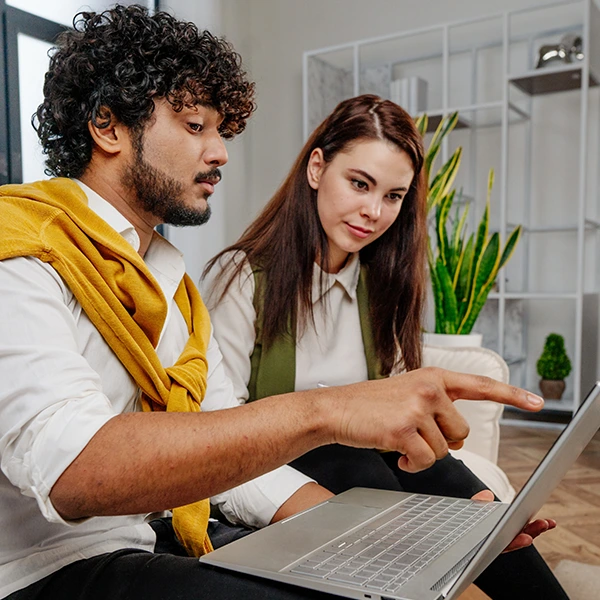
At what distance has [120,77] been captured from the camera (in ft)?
3.11

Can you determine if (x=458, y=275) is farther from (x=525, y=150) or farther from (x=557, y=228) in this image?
(x=525, y=150)

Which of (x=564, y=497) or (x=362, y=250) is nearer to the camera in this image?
(x=362, y=250)

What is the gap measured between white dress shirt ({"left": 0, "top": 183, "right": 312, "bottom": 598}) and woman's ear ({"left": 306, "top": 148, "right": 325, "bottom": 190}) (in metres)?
0.66

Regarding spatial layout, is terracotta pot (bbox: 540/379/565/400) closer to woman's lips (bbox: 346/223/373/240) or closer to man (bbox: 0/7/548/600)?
woman's lips (bbox: 346/223/373/240)

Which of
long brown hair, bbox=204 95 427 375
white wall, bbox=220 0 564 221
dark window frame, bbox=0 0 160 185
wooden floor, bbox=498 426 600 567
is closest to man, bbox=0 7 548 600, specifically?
long brown hair, bbox=204 95 427 375

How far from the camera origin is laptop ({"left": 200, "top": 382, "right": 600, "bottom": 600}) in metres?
0.57

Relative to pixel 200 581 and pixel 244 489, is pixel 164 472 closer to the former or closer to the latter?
pixel 200 581

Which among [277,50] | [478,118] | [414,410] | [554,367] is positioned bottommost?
[554,367]

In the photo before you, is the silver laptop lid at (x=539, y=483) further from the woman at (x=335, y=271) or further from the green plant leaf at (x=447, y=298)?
the green plant leaf at (x=447, y=298)

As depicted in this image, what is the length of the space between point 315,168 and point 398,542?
98 centimetres

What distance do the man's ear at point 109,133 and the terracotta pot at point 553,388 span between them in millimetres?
2995

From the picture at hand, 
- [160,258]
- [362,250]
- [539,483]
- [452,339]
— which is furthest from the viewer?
[452,339]

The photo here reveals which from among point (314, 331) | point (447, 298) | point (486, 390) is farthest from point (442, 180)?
point (486, 390)

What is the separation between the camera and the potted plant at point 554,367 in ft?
11.2
